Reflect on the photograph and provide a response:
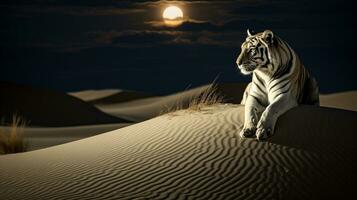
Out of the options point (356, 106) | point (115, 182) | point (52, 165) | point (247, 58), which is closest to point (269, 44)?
point (247, 58)

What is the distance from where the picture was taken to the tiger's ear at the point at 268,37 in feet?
32.0

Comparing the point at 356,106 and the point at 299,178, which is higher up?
the point at 356,106

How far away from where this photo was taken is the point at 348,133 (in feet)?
31.6

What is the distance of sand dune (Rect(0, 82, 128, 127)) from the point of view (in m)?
28.9

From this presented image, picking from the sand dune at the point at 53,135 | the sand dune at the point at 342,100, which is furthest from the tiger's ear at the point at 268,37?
the sand dune at the point at 342,100

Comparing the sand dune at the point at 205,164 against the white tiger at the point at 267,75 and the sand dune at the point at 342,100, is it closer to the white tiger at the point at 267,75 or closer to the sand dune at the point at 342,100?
the white tiger at the point at 267,75

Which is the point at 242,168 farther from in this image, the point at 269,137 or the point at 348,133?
the point at 348,133

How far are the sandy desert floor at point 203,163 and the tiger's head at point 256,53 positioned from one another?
95cm

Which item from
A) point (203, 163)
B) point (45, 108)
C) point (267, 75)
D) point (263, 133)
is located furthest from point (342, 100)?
point (203, 163)

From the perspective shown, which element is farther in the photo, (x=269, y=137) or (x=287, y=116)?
(x=287, y=116)

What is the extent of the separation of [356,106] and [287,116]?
21.3m

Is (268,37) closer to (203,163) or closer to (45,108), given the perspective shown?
(203,163)

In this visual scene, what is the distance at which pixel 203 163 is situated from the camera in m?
8.67

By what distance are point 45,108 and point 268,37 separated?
22.5m
